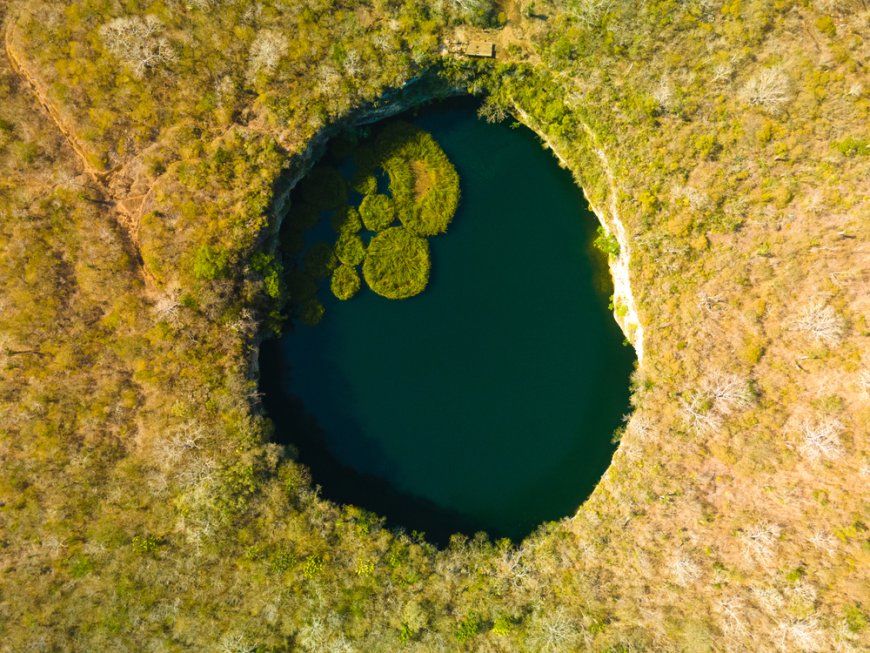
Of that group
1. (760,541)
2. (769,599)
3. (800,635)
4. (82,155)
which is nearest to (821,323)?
(760,541)

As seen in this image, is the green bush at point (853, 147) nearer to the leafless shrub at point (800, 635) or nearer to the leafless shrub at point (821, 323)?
the leafless shrub at point (821, 323)

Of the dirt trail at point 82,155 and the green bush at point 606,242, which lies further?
the green bush at point 606,242

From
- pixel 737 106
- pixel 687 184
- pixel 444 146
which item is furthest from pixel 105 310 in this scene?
pixel 737 106

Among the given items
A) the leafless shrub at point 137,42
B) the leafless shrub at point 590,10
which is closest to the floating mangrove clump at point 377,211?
the leafless shrub at point 137,42

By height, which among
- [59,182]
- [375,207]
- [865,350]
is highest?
[865,350]

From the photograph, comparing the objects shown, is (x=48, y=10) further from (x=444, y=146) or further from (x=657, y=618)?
(x=657, y=618)

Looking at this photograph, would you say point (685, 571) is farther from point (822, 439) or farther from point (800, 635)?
point (822, 439)

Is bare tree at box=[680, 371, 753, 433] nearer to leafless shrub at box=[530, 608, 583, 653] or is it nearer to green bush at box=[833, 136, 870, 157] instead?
leafless shrub at box=[530, 608, 583, 653]
